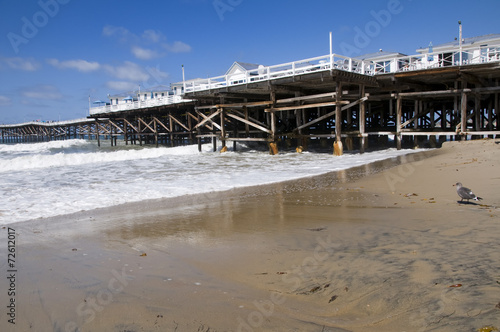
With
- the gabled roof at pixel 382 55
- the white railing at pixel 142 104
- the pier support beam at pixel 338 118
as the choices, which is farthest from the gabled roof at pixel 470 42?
the white railing at pixel 142 104

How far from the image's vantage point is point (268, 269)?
3273mm

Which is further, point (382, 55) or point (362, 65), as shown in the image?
point (382, 55)

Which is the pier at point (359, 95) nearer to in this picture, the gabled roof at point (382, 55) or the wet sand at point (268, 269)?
the gabled roof at point (382, 55)

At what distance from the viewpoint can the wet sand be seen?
2352 mm

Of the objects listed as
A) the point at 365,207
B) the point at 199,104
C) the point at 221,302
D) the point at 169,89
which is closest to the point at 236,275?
the point at 221,302

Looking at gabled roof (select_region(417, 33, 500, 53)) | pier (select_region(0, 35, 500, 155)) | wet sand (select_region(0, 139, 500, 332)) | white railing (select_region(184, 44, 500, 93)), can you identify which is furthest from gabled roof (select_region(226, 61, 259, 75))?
wet sand (select_region(0, 139, 500, 332))

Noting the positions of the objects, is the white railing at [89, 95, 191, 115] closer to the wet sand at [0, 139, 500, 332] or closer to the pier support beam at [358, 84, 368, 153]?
the pier support beam at [358, 84, 368, 153]

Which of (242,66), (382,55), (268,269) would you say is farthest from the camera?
(242,66)

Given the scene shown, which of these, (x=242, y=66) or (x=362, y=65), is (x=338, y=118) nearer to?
(x=362, y=65)

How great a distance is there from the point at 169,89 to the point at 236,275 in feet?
172

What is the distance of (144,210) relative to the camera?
6648 millimetres

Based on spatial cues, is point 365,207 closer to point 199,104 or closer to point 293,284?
point 293,284

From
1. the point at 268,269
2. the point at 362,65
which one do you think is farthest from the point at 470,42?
the point at 268,269

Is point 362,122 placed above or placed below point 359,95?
below
